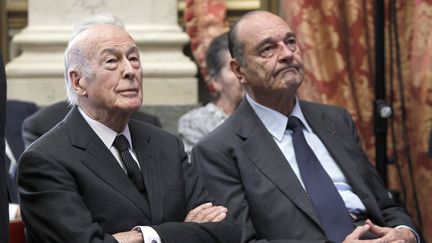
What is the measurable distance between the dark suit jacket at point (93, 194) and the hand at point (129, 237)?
38 mm

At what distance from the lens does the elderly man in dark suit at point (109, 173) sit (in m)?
3.61

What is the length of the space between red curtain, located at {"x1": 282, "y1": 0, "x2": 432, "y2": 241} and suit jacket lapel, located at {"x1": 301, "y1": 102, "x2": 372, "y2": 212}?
112 cm

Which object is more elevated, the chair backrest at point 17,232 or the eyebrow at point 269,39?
the eyebrow at point 269,39

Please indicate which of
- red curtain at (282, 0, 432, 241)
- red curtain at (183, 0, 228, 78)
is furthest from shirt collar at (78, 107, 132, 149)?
red curtain at (183, 0, 228, 78)

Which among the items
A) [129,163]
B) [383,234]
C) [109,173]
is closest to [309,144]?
[383,234]

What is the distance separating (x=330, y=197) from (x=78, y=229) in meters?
1.04

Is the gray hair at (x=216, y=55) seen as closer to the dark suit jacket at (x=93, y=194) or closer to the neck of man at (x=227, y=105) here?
the neck of man at (x=227, y=105)

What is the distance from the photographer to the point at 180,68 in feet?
19.1

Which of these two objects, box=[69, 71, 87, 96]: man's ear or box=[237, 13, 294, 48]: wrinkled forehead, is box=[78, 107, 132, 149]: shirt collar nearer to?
box=[69, 71, 87, 96]: man's ear

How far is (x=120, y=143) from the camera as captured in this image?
152 inches

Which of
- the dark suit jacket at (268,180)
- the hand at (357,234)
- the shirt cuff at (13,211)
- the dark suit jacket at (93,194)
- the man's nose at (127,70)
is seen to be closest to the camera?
the dark suit jacket at (93,194)

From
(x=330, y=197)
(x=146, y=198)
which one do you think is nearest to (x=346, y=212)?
(x=330, y=197)

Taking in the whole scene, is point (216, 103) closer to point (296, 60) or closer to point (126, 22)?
point (126, 22)

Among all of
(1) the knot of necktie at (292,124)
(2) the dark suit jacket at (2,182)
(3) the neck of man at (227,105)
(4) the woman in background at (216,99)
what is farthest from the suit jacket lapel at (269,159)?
(2) the dark suit jacket at (2,182)
